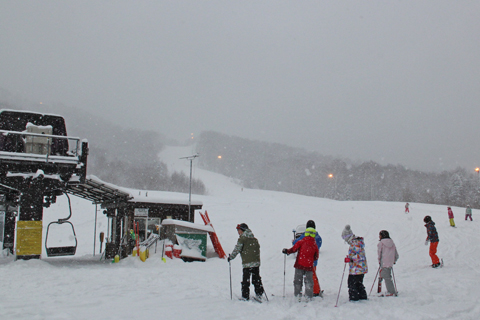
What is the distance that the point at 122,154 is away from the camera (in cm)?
13212

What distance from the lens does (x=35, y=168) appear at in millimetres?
12062

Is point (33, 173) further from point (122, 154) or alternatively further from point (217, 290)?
point (122, 154)

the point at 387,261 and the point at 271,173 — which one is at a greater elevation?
the point at 271,173

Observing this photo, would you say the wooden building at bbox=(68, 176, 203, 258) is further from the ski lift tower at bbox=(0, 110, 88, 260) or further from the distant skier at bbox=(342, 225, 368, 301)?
A: the distant skier at bbox=(342, 225, 368, 301)

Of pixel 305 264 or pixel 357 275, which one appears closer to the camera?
pixel 305 264

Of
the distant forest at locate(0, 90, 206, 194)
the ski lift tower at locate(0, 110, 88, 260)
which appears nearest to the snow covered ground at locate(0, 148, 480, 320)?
the ski lift tower at locate(0, 110, 88, 260)

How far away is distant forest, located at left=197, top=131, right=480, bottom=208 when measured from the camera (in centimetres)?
7462

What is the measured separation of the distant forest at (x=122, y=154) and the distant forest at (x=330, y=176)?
16.7 metres

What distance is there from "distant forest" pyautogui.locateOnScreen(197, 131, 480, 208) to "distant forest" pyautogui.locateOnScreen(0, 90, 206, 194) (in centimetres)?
1667

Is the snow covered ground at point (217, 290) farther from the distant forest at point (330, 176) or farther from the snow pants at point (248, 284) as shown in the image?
the distant forest at point (330, 176)

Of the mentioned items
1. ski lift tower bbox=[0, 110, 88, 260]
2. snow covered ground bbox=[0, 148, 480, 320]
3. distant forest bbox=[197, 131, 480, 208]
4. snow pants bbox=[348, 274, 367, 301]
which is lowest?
snow covered ground bbox=[0, 148, 480, 320]

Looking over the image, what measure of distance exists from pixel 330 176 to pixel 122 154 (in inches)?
3850

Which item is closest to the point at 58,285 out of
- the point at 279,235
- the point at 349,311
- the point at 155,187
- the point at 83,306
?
the point at 83,306

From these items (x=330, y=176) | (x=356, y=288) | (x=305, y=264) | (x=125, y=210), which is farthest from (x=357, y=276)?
(x=330, y=176)
